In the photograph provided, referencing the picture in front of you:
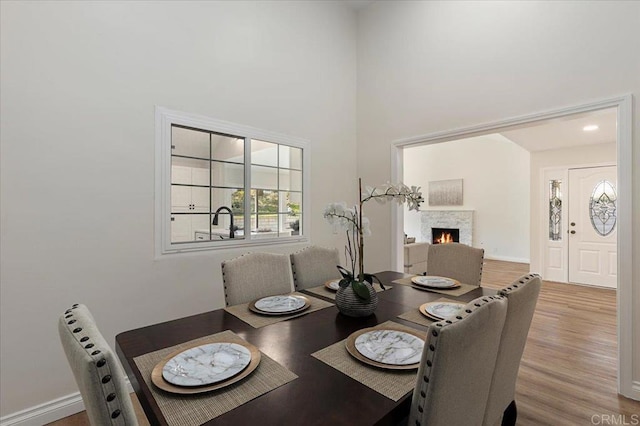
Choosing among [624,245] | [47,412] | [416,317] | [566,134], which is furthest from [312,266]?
[566,134]

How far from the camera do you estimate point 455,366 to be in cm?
83

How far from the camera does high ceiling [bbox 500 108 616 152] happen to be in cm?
402

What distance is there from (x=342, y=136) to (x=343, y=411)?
340 cm

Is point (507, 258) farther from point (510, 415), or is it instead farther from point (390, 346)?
point (390, 346)

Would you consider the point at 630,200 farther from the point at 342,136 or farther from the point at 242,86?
the point at 242,86

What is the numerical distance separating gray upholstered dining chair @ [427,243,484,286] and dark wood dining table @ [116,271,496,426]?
60 centimetres

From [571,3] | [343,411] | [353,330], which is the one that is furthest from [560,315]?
[343,411]

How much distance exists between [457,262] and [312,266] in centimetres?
122

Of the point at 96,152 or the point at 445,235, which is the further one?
the point at 445,235

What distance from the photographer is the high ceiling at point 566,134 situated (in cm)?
402

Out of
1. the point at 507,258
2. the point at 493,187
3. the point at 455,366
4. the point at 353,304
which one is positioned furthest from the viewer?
the point at 493,187

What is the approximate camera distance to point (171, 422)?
0.79 m

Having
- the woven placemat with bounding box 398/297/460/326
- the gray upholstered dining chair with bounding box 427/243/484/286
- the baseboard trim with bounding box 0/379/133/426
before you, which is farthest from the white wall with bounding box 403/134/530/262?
the baseboard trim with bounding box 0/379/133/426

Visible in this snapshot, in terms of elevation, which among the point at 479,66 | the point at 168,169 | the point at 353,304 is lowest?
the point at 353,304
